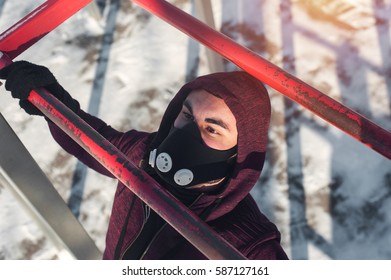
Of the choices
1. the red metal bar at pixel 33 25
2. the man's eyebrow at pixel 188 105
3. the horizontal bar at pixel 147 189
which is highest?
the red metal bar at pixel 33 25

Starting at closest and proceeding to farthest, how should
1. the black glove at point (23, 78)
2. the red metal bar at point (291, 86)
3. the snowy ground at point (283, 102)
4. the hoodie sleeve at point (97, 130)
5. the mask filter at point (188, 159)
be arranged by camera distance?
the red metal bar at point (291, 86)
the black glove at point (23, 78)
the mask filter at point (188, 159)
the hoodie sleeve at point (97, 130)
the snowy ground at point (283, 102)

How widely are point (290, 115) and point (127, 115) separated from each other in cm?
83

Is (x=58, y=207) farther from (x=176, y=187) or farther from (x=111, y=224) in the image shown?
(x=176, y=187)

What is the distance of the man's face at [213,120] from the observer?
1207 millimetres

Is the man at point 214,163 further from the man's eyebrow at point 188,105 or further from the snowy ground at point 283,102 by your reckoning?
the snowy ground at point 283,102

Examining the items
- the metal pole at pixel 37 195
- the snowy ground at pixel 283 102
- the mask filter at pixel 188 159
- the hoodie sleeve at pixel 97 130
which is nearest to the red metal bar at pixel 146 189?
the metal pole at pixel 37 195

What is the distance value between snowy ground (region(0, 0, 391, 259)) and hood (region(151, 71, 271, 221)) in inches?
36.8

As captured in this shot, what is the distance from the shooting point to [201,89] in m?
1.25

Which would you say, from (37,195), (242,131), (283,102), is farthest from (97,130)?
(283,102)

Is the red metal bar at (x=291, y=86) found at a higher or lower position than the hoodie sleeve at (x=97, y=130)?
lower

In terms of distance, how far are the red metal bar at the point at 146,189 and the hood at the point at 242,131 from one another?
0.44 m

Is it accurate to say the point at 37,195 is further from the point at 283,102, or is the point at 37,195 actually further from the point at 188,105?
the point at 283,102

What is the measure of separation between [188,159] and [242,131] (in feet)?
0.50
